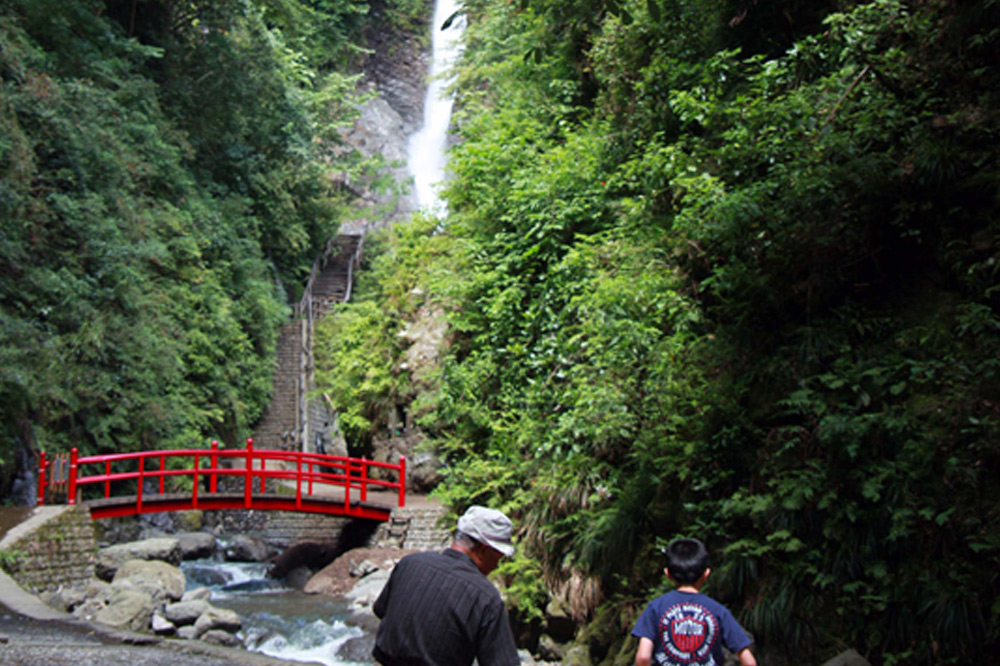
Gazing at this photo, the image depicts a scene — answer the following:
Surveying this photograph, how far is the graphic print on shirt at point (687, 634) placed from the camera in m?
3.11

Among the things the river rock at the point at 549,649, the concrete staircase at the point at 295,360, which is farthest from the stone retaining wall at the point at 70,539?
the concrete staircase at the point at 295,360

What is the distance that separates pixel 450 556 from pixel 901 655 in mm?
3306

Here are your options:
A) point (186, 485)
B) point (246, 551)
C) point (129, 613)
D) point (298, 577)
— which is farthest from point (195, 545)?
point (129, 613)

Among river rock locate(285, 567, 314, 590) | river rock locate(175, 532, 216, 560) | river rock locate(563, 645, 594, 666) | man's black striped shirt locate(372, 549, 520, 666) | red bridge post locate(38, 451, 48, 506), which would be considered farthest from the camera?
river rock locate(175, 532, 216, 560)

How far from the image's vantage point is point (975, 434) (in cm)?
469

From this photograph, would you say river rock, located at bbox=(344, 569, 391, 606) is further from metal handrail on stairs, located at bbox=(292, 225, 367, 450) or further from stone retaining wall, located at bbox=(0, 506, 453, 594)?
metal handrail on stairs, located at bbox=(292, 225, 367, 450)

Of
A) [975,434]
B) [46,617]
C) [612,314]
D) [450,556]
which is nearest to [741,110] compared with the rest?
[612,314]

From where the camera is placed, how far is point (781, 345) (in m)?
6.41

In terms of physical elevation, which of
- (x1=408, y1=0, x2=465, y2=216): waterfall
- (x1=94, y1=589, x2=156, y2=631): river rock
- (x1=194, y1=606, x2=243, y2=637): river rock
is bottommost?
(x1=194, y1=606, x2=243, y2=637): river rock

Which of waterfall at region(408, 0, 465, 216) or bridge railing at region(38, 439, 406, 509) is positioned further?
waterfall at region(408, 0, 465, 216)

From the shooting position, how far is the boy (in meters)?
3.10

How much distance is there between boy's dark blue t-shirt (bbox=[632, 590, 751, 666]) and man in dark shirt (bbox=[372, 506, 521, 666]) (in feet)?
2.47

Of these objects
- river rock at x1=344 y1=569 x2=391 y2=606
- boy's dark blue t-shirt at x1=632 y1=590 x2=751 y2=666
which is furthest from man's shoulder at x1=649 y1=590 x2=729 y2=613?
river rock at x1=344 y1=569 x2=391 y2=606

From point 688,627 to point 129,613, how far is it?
7709 millimetres
